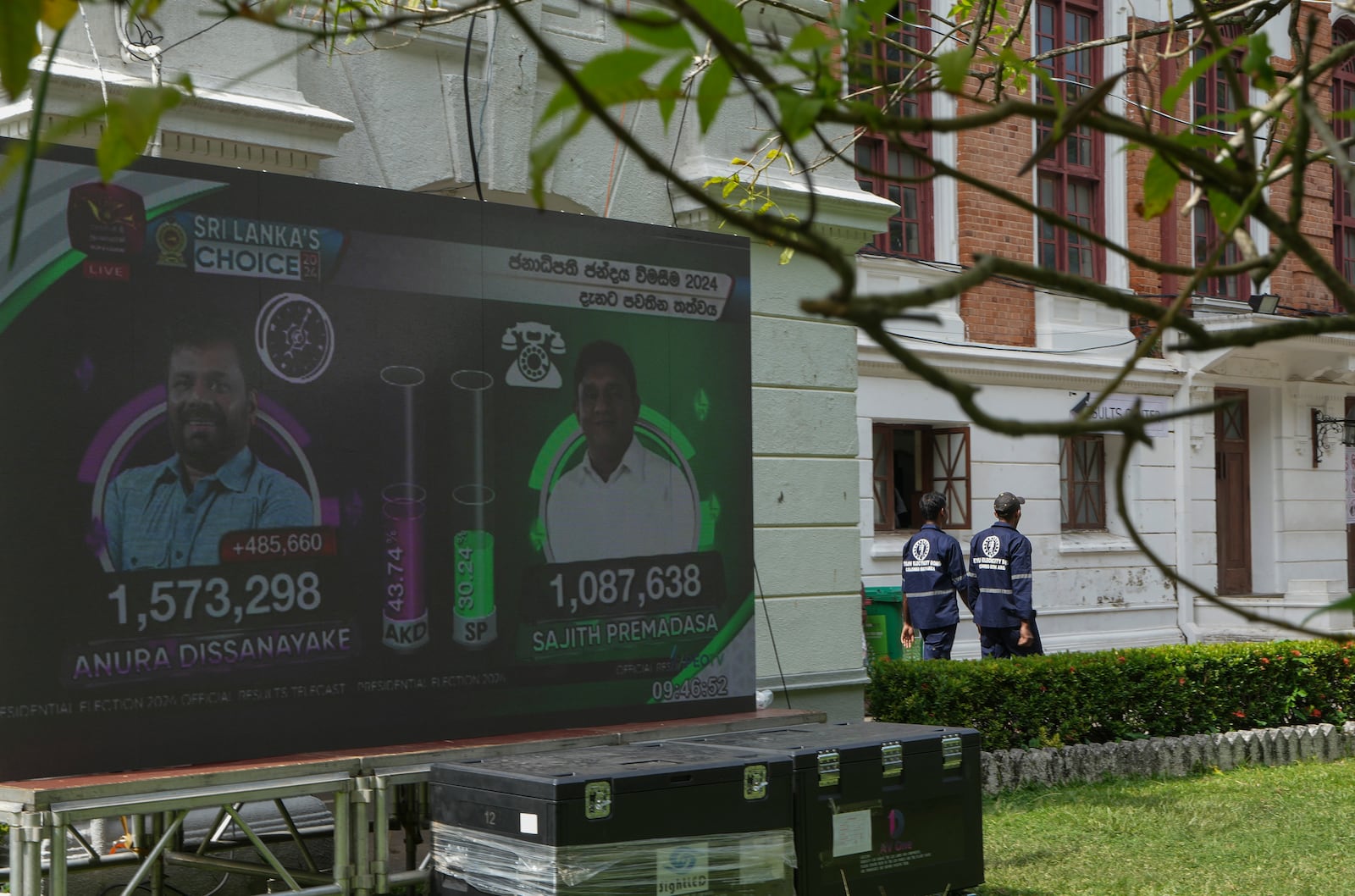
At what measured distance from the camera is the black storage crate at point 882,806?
6344mm

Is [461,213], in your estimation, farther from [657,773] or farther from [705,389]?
[657,773]

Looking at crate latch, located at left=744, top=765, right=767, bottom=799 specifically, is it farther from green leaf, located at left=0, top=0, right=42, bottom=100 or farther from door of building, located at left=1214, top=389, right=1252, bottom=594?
door of building, located at left=1214, top=389, right=1252, bottom=594

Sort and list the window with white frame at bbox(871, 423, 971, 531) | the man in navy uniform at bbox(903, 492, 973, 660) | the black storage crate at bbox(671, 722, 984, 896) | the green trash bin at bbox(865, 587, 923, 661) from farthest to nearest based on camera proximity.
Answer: the window with white frame at bbox(871, 423, 971, 531) → the green trash bin at bbox(865, 587, 923, 661) → the man in navy uniform at bbox(903, 492, 973, 660) → the black storage crate at bbox(671, 722, 984, 896)

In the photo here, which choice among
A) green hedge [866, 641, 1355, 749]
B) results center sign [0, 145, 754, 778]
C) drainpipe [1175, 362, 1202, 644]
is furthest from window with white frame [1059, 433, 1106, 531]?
results center sign [0, 145, 754, 778]

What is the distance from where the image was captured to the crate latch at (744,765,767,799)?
612 cm

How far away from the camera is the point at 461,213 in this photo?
686cm

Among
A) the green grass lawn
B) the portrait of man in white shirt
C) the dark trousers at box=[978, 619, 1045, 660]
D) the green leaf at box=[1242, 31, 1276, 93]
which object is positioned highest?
the green leaf at box=[1242, 31, 1276, 93]

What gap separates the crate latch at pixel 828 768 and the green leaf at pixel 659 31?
523 centimetres

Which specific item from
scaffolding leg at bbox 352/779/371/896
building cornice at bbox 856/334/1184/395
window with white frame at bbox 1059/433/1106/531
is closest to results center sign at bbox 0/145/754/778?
scaffolding leg at bbox 352/779/371/896

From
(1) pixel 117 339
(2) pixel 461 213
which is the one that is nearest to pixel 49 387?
(1) pixel 117 339

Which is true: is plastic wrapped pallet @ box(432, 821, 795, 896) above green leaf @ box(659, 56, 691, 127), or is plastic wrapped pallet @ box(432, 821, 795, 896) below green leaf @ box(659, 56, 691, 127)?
below

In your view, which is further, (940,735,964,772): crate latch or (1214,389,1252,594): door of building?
(1214,389,1252,594): door of building

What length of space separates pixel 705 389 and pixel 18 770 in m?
3.70

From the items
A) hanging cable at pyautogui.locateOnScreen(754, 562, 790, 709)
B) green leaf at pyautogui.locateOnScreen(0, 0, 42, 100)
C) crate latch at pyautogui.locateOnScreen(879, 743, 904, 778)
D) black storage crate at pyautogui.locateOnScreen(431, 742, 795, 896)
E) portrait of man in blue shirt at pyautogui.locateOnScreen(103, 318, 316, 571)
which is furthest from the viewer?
hanging cable at pyautogui.locateOnScreen(754, 562, 790, 709)
